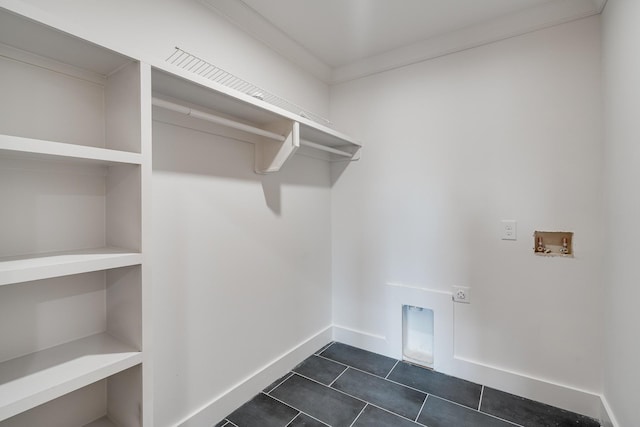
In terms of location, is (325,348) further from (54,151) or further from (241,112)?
(54,151)

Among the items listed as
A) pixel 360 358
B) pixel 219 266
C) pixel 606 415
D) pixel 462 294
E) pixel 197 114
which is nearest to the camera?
pixel 197 114

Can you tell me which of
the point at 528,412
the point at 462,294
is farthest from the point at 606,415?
the point at 462,294

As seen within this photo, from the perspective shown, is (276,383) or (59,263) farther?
(276,383)

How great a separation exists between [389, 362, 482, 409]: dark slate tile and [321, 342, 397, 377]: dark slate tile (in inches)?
3.2

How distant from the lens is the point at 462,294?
6.60ft

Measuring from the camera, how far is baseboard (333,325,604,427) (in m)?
1.65

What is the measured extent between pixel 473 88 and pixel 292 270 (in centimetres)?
176

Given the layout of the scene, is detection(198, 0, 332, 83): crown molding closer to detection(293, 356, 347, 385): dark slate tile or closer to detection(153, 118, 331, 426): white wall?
detection(153, 118, 331, 426): white wall

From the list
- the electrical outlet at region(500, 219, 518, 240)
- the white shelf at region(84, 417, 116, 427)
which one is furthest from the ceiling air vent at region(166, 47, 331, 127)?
the electrical outlet at region(500, 219, 518, 240)

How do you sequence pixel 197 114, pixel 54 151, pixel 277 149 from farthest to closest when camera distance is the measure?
1. pixel 277 149
2. pixel 197 114
3. pixel 54 151

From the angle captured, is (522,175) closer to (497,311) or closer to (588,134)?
(588,134)

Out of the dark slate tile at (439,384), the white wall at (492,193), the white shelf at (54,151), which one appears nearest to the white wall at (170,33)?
the white shelf at (54,151)

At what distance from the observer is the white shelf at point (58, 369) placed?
0.74 metres

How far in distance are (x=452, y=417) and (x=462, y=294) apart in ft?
2.40
